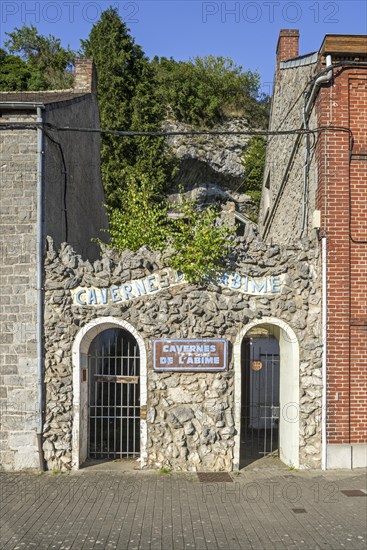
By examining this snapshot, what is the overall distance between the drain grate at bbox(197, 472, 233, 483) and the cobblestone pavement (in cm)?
13

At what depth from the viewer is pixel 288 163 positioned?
14375mm

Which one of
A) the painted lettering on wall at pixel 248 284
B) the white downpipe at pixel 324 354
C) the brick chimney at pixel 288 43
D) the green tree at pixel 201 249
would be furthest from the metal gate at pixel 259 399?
the brick chimney at pixel 288 43

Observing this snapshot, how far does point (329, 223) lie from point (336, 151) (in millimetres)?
1340

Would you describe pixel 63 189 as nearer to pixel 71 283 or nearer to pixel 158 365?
pixel 71 283

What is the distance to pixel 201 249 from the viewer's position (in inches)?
409

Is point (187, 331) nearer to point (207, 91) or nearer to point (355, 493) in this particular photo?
point (355, 493)

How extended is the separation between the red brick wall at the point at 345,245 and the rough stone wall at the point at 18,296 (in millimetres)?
Result: 5354

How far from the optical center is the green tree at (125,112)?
2877cm

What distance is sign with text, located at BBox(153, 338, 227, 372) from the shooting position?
10.5 metres

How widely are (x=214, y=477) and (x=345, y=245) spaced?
15.6 feet

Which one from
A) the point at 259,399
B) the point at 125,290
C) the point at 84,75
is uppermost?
the point at 84,75

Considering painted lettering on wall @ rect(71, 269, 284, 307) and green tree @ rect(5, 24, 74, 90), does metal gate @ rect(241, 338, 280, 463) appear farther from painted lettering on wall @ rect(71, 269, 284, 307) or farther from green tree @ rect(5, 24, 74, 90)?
green tree @ rect(5, 24, 74, 90)

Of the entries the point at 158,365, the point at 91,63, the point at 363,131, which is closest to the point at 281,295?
the point at 158,365

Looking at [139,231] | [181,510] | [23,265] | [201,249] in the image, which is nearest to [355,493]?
[181,510]
